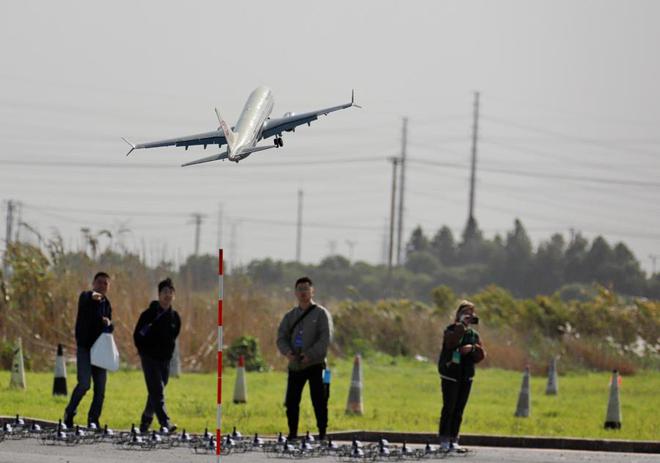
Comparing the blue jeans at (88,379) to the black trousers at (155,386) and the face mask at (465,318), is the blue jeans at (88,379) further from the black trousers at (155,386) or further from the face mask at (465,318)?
the face mask at (465,318)

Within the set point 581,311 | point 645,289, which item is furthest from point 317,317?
point 645,289

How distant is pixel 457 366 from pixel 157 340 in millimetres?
3548

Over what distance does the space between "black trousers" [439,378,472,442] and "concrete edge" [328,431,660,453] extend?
1.41 meters

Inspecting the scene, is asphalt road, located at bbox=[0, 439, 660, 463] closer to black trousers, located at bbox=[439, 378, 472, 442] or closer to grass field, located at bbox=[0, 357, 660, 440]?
black trousers, located at bbox=[439, 378, 472, 442]

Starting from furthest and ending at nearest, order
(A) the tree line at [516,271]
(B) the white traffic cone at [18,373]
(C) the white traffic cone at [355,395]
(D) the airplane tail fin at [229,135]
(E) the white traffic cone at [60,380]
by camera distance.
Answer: (A) the tree line at [516,271]
(B) the white traffic cone at [18,373]
(E) the white traffic cone at [60,380]
(C) the white traffic cone at [355,395]
(D) the airplane tail fin at [229,135]

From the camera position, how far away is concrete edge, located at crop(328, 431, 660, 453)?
66.4 ft

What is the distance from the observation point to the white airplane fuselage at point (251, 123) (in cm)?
1440

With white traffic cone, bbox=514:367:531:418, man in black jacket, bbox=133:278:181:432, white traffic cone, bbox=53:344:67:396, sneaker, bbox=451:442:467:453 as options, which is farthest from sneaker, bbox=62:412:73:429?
white traffic cone, bbox=514:367:531:418

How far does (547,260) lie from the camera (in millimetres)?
87312

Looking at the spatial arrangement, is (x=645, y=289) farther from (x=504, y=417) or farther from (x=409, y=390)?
(x=504, y=417)

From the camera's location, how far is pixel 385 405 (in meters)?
26.4

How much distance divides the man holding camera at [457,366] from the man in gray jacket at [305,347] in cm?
142

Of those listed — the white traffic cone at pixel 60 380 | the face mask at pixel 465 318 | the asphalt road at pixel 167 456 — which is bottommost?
the asphalt road at pixel 167 456

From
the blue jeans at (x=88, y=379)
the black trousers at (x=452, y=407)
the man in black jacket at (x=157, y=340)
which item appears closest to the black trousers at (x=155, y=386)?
the man in black jacket at (x=157, y=340)
